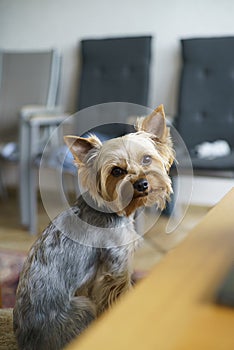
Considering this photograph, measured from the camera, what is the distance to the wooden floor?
2613 millimetres

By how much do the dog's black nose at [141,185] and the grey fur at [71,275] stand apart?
0.41 ft

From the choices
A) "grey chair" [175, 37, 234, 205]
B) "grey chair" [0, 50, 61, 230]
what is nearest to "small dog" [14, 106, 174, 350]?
"grey chair" [175, 37, 234, 205]

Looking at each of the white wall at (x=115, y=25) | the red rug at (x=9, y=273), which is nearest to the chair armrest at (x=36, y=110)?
the white wall at (x=115, y=25)

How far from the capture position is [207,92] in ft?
10.1

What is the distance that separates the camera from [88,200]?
43.6 inches

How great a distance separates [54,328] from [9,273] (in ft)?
4.75

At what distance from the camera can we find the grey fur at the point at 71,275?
985 millimetres

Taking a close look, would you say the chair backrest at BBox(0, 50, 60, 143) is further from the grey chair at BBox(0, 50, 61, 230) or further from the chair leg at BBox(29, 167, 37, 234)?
the chair leg at BBox(29, 167, 37, 234)

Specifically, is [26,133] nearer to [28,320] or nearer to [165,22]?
[165,22]

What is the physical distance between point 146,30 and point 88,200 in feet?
8.35

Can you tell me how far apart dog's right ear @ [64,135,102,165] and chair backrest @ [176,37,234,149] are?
200 cm

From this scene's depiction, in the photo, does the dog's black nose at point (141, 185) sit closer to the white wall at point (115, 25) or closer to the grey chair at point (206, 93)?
the grey chair at point (206, 93)

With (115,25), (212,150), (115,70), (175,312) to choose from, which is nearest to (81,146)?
(175,312)

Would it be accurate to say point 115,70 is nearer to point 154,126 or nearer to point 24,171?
point 24,171
